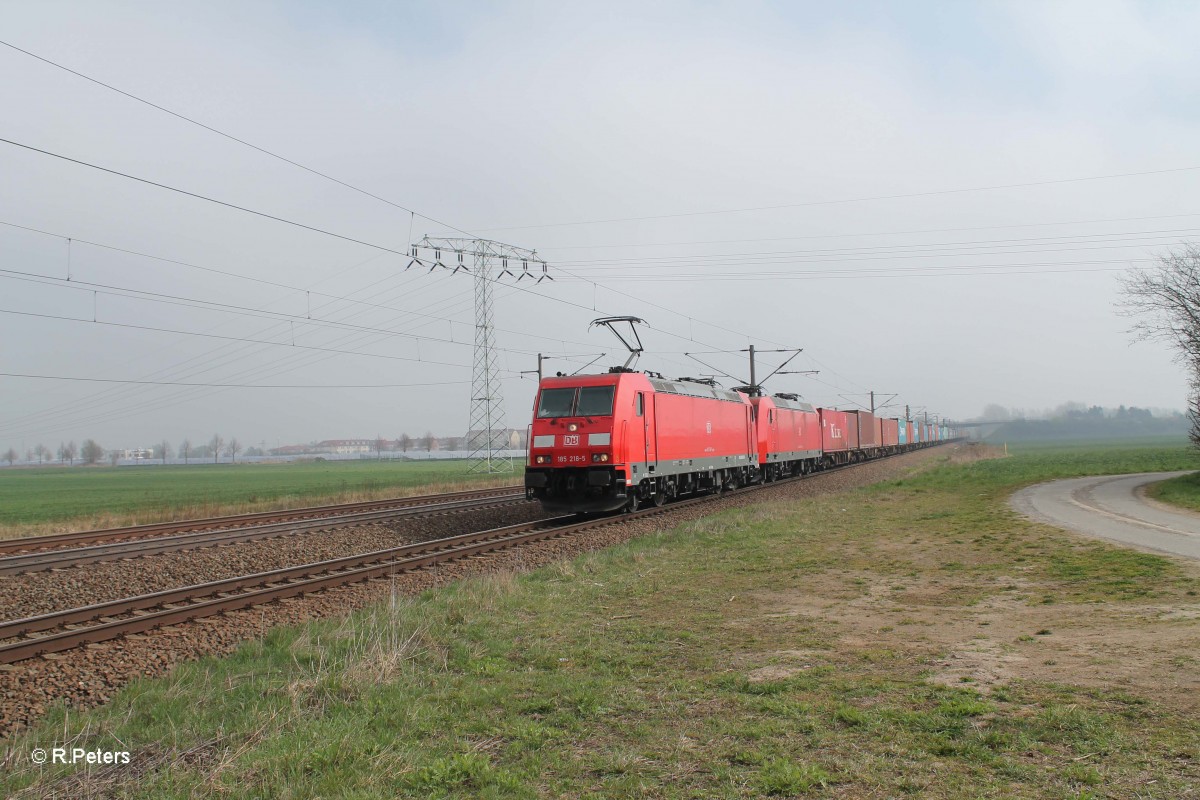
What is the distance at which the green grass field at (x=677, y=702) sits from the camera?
4.68 metres

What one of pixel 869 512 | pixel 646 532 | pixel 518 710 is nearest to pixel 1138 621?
pixel 518 710

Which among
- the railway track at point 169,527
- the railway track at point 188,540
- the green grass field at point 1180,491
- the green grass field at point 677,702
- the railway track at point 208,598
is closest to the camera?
the green grass field at point 677,702

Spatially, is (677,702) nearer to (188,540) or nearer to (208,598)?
(208,598)

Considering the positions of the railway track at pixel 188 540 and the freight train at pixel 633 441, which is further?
the freight train at pixel 633 441

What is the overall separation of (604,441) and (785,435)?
19899 millimetres

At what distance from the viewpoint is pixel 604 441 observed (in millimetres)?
20094

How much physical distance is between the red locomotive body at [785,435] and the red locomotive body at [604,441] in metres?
11.1

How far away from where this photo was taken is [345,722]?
19.1 ft

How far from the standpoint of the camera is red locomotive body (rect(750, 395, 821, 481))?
34688 millimetres

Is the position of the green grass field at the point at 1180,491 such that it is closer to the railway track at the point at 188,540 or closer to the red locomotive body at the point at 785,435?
the red locomotive body at the point at 785,435

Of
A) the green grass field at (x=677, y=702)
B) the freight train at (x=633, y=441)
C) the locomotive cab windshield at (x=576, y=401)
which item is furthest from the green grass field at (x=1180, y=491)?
the locomotive cab windshield at (x=576, y=401)

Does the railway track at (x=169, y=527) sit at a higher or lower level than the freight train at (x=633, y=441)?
lower

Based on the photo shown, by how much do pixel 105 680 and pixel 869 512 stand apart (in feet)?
57.2

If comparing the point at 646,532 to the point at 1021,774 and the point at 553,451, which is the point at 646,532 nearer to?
the point at 553,451
